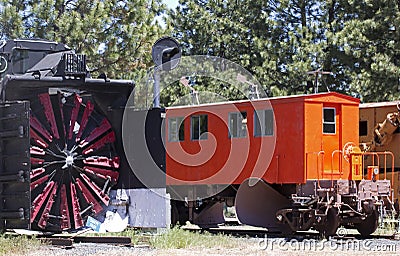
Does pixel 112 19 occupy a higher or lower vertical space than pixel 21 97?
higher

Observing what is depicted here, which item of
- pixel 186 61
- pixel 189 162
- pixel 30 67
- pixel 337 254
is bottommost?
pixel 337 254

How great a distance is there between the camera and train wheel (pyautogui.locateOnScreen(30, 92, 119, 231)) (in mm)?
13531

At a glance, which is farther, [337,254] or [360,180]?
[360,180]

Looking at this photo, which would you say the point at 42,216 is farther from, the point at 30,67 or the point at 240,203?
the point at 240,203

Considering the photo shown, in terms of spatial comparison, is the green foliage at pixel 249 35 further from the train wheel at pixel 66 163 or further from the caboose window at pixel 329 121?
the train wheel at pixel 66 163

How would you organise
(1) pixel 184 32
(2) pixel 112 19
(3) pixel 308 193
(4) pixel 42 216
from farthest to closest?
(1) pixel 184 32 < (2) pixel 112 19 < (3) pixel 308 193 < (4) pixel 42 216

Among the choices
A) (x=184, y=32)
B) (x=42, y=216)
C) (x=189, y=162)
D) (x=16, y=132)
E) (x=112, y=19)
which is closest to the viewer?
(x=16, y=132)

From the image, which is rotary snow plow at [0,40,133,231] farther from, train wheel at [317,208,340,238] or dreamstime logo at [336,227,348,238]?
dreamstime logo at [336,227,348,238]

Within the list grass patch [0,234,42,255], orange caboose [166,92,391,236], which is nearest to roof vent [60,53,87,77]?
grass patch [0,234,42,255]

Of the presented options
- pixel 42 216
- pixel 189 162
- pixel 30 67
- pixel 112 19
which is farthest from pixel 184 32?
pixel 42 216

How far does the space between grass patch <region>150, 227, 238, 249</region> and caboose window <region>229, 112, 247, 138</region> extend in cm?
475

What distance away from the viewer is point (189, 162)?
20172 millimetres

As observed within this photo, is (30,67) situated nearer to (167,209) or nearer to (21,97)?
(21,97)

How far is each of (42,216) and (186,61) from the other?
1718cm
